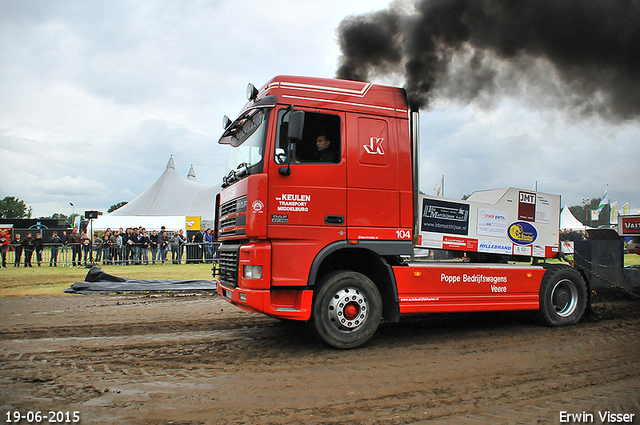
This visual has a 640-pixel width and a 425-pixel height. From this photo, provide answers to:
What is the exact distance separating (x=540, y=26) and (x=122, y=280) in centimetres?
1128

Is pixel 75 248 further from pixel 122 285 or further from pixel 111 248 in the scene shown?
pixel 122 285

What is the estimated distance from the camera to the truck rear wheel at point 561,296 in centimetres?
647

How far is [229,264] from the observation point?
553 cm

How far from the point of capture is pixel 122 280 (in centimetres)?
1125

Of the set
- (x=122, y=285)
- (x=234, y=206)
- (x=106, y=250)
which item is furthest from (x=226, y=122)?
(x=106, y=250)

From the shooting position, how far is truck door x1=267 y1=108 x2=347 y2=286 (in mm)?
4934

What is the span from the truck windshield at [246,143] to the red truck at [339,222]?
0.02m

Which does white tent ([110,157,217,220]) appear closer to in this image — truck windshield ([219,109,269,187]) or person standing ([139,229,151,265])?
person standing ([139,229,151,265])

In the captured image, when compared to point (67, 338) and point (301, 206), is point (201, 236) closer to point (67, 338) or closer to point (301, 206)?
point (67, 338)

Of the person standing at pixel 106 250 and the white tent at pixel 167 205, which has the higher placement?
the white tent at pixel 167 205

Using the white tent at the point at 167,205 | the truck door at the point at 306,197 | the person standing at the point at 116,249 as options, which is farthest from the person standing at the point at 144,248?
the truck door at the point at 306,197

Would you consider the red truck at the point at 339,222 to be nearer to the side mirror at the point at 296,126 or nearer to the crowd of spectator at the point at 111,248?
the side mirror at the point at 296,126

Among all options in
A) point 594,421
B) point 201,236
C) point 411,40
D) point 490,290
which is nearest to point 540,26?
point 411,40

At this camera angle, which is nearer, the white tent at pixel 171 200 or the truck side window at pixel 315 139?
the truck side window at pixel 315 139
